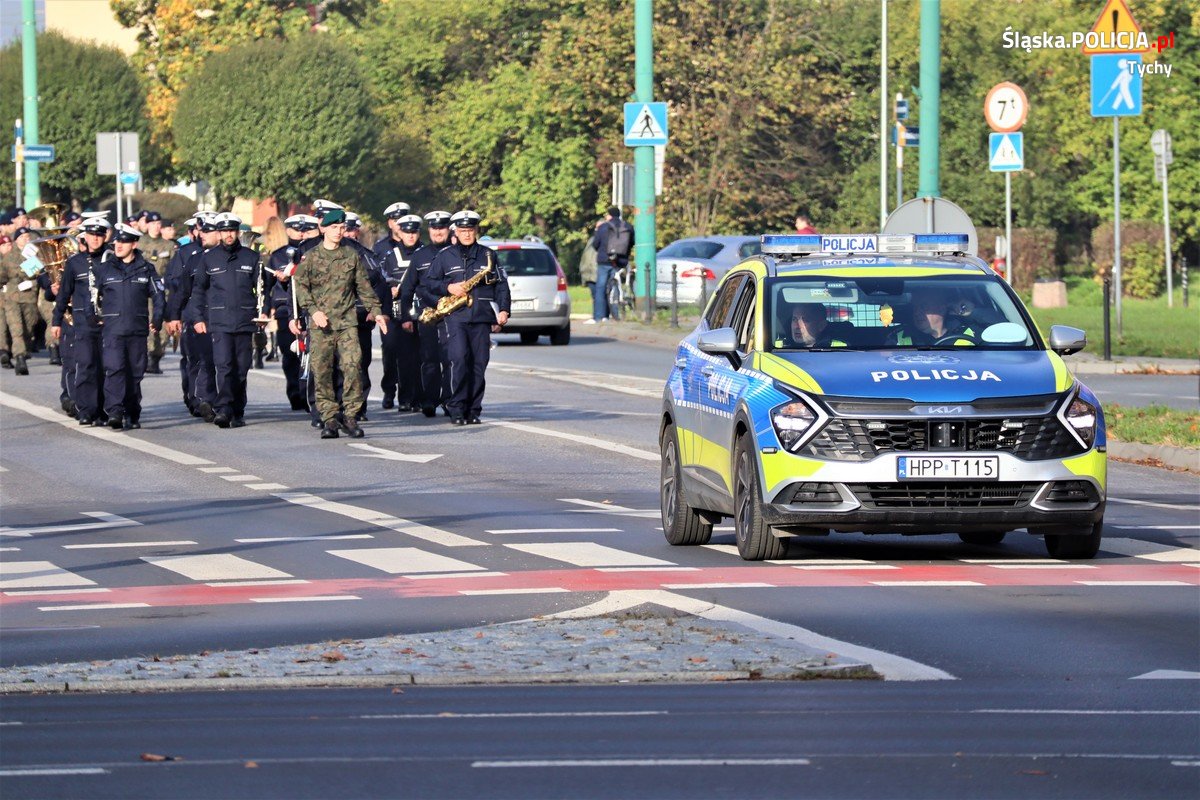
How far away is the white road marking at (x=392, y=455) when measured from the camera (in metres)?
20.2

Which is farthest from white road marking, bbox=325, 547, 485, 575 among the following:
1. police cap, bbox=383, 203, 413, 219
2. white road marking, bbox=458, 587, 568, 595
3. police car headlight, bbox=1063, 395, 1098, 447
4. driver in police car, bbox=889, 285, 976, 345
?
police cap, bbox=383, 203, 413, 219

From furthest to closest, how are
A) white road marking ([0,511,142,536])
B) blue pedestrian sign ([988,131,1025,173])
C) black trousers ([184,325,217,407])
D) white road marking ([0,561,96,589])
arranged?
1. blue pedestrian sign ([988,131,1025,173])
2. black trousers ([184,325,217,407])
3. white road marking ([0,511,142,536])
4. white road marking ([0,561,96,589])

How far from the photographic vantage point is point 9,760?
25.5ft

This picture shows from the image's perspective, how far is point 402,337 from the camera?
996 inches

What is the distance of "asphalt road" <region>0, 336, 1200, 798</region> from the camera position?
754cm

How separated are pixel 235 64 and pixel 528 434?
2301 inches

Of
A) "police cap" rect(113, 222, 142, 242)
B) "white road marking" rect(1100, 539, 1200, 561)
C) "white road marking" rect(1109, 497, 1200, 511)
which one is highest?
"police cap" rect(113, 222, 142, 242)

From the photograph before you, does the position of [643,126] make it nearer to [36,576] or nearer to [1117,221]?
[1117,221]

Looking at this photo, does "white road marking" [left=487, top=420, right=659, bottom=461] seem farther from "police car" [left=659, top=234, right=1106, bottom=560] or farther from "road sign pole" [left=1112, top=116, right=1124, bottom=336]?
"road sign pole" [left=1112, top=116, right=1124, bottom=336]

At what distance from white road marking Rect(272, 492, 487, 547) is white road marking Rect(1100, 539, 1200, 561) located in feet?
11.3

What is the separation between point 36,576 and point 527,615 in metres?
3.12

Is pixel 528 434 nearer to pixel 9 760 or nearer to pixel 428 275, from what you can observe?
pixel 428 275

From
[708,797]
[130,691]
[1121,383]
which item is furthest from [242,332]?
[708,797]

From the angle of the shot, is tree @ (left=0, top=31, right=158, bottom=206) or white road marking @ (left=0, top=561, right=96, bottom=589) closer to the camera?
A: white road marking @ (left=0, top=561, right=96, bottom=589)
